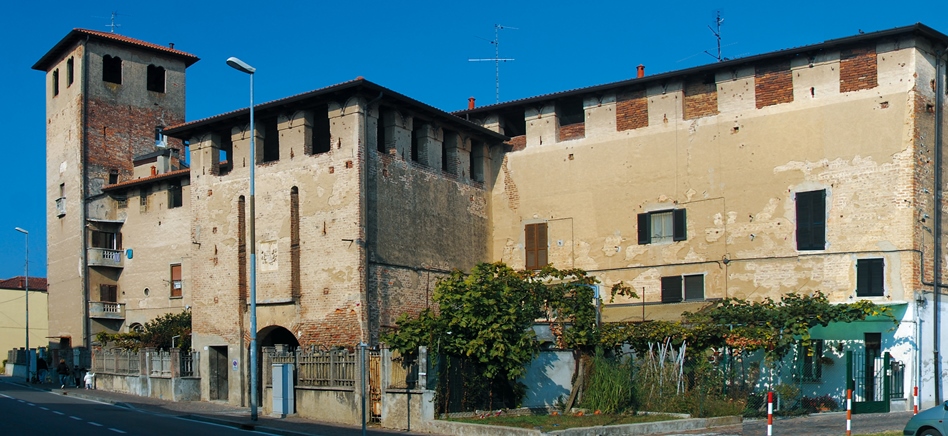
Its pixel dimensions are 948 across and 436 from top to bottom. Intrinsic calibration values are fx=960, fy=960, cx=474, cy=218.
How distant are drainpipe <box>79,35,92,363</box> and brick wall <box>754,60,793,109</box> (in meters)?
30.2

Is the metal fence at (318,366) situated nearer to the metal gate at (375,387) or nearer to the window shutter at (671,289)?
the metal gate at (375,387)

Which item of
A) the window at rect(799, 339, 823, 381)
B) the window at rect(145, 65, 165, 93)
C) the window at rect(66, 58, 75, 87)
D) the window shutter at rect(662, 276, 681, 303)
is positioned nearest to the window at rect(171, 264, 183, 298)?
the window at rect(145, 65, 165, 93)

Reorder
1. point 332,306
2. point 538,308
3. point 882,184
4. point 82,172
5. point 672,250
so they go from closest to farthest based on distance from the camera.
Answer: point 538,308, point 882,184, point 332,306, point 672,250, point 82,172

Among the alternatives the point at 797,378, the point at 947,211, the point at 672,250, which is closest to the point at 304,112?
the point at 672,250

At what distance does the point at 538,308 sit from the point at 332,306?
6691 mm

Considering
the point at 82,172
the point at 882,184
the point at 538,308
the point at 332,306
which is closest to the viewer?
the point at 538,308

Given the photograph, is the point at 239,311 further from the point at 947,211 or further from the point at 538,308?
the point at 947,211

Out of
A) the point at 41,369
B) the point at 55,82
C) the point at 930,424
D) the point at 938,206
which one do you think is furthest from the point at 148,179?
the point at 930,424

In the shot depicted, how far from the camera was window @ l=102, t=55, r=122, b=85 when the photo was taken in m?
46.5

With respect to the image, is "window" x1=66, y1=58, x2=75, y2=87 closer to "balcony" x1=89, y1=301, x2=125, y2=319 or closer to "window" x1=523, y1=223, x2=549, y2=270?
"balcony" x1=89, y1=301, x2=125, y2=319

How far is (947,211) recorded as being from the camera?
27.2 m

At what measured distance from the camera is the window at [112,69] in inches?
1829

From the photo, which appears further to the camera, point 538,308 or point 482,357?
point 538,308

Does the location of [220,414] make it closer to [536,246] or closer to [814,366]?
[536,246]
